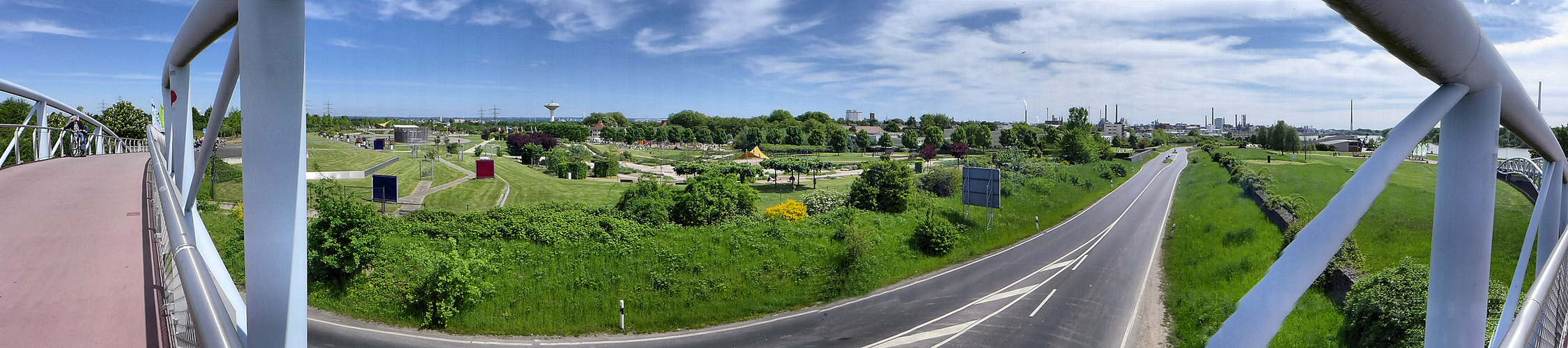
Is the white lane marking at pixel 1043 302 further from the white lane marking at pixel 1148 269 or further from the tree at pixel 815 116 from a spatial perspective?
the tree at pixel 815 116

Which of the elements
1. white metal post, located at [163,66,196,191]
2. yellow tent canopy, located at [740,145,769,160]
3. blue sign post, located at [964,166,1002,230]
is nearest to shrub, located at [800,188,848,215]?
blue sign post, located at [964,166,1002,230]

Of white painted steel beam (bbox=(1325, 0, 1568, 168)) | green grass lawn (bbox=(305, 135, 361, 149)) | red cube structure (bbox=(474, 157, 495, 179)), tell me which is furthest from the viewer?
green grass lawn (bbox=(305, 135, 361, 149))

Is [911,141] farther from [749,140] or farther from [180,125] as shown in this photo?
[180,125]

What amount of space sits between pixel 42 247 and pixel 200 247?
1.20 metres

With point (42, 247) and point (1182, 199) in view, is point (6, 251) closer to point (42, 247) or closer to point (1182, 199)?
point (42, 247)

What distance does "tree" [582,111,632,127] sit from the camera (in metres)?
58.9

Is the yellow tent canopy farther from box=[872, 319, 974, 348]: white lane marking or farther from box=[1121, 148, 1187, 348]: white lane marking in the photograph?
box=[872, 319, 974, 348]: white lane marking

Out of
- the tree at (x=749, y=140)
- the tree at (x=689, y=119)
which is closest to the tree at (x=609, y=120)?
the tree at (x=689, y=119)

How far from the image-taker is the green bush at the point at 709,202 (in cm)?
1102

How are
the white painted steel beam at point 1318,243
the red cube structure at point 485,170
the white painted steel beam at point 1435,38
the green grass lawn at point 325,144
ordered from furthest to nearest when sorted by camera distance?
the green grass lawn at point 325,144 < the red cube structure at point 485,170 < the white painted steel beam at point 1318,243 < the white painted steel beam at point 1435,38

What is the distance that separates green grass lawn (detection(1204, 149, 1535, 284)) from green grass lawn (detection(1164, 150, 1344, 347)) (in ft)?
2.99

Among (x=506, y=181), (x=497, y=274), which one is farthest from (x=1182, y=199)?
(x=506, y=181)

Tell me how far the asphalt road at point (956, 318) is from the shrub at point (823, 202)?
10.6ft

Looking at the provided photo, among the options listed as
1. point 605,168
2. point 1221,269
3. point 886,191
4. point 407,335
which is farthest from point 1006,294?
point 605,168
